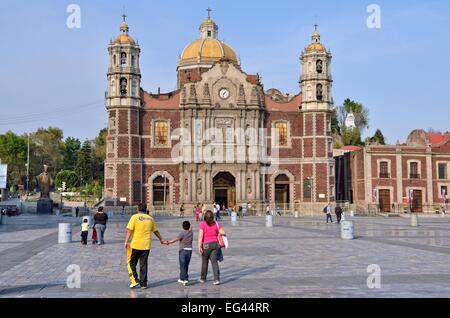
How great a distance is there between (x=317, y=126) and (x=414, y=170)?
11441mm

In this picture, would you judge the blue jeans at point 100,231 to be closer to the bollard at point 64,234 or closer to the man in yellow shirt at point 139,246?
the bollard at point 64,234

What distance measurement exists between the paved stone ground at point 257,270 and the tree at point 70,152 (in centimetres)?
10667

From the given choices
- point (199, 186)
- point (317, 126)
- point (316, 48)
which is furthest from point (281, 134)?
point (199, 186)

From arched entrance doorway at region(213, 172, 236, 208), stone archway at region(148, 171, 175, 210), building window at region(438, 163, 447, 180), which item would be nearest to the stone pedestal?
stone archway at region(148, 171, 175, 210)

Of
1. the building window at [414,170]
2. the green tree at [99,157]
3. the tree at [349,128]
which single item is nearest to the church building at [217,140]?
the building window at [414,170]

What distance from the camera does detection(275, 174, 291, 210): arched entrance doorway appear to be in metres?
60.0

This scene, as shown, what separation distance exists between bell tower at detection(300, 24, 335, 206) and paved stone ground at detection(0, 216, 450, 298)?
3702cm

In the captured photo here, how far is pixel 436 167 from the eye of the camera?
60.9m

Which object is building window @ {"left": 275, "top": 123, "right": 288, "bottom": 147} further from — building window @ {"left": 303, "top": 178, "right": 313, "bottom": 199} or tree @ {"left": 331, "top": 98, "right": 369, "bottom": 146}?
tree @ {"left": 331, "top": 98, "right": 369, "bottom": 146}

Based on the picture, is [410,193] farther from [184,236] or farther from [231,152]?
[184,236]

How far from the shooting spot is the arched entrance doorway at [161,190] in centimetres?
5797

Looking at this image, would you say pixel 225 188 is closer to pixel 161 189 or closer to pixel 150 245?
pixel 161 189
